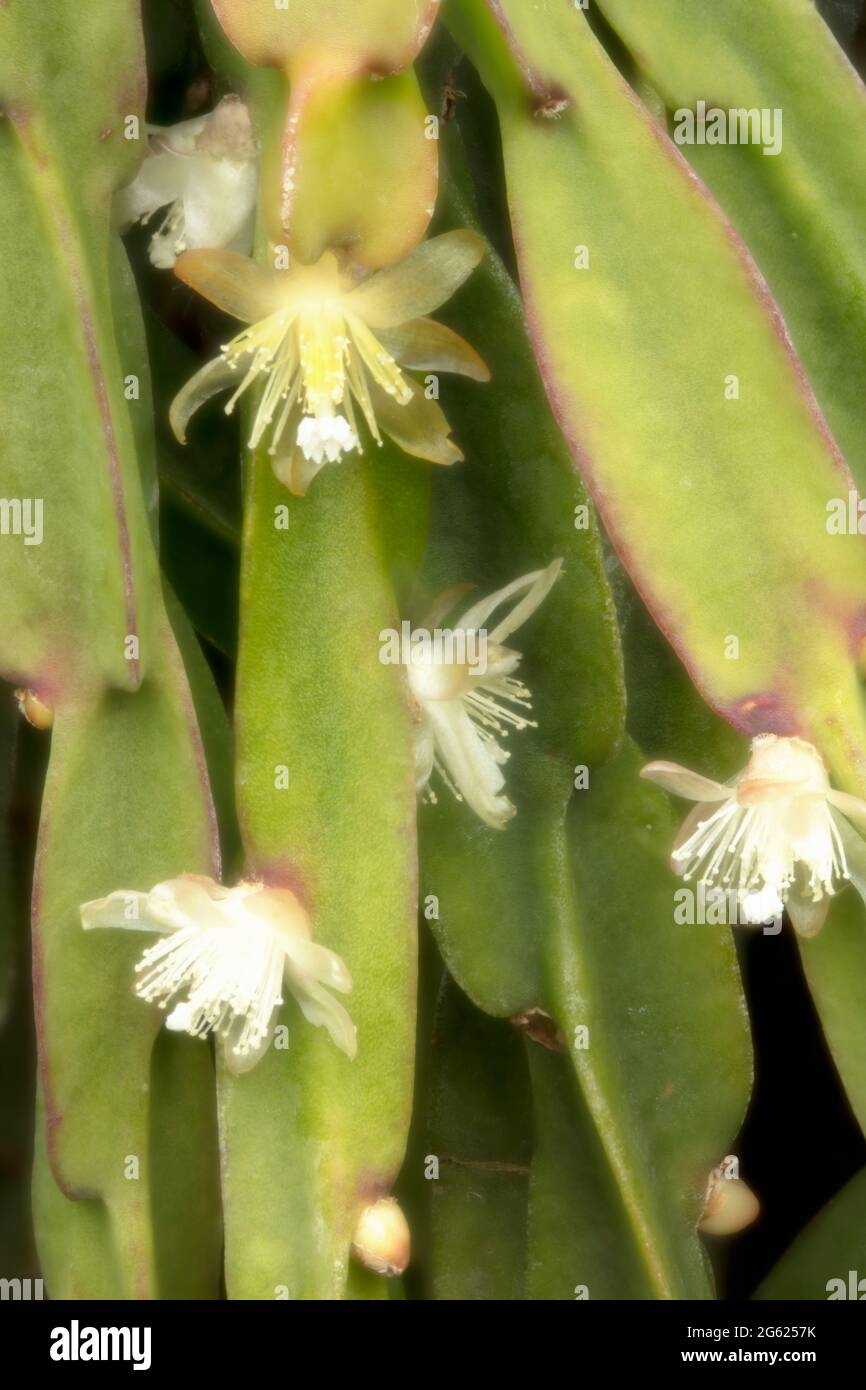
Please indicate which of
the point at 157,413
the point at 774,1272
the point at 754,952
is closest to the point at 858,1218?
the point at 774,1272

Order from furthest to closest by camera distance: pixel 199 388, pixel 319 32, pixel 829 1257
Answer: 1. pixel 829 1257
2. pixel 199 388
3. pixel 319 32

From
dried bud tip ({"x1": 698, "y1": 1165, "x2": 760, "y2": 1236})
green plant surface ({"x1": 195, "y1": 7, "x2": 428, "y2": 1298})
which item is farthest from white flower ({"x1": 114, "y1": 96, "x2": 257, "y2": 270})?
dried bud tip ({"x1": 698, "y1": 1165, "x2": 760, "y2": 1236})

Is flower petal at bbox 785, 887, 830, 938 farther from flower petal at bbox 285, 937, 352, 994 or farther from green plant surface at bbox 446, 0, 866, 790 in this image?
flower petal at bbox 285, 937, 352, 994

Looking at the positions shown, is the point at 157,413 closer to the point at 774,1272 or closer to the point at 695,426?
the point at 695,426

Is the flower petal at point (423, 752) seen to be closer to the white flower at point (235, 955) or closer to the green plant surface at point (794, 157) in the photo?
the white flower at point (235, 955)

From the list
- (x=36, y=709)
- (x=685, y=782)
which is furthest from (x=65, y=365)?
(x=685, y=782)

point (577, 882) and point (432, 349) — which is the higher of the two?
point (432, 349)
